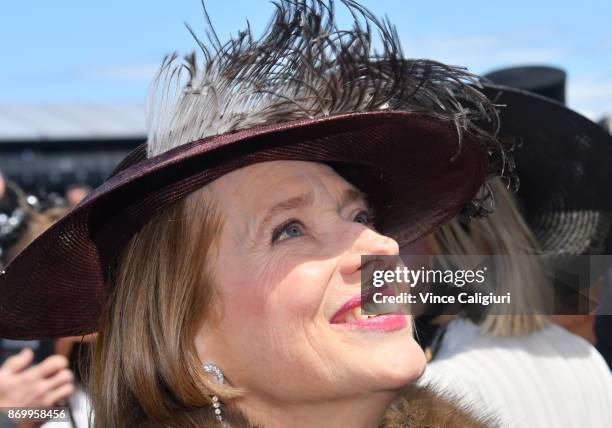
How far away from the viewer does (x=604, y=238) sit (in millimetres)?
2582

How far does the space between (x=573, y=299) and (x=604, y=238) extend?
25 centimetres

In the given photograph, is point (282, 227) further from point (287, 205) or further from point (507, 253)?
point (507, 253)

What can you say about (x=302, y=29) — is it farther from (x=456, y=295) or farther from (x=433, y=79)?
(x=456, y=295)

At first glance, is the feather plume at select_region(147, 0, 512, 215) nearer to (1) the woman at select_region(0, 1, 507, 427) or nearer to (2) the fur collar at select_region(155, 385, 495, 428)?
(1) the woman at select_region(0, 1, 507, 427)

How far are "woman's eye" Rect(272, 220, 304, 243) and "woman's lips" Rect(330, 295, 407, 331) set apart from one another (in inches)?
7.5

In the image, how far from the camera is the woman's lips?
60.4 inches

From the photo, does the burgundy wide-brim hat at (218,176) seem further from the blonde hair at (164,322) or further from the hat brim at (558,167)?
the hat brim at (558,167)

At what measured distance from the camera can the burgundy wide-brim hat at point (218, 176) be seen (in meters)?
1.55

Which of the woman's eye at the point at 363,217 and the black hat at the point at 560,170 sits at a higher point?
the black hat at the point at 560,170

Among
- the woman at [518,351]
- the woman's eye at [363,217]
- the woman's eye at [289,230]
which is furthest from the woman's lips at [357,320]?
the woman at [518,351]

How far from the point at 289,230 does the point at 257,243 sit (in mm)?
74

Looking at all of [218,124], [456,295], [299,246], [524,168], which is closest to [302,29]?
[218,124]
